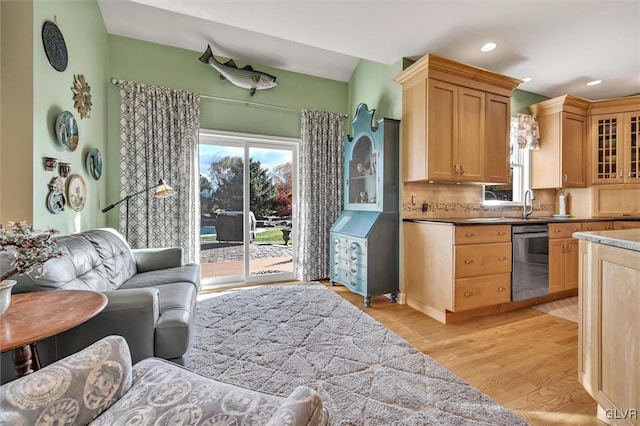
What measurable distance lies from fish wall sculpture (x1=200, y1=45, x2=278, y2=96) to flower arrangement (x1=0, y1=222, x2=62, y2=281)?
9.21 feet

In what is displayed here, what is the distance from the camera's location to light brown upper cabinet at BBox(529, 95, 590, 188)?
374 centimetres

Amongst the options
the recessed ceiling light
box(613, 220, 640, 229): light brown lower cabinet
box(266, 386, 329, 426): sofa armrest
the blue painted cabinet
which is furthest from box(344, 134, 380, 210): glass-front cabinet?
box(613, 220, 640, 229): light brown lower cabinet

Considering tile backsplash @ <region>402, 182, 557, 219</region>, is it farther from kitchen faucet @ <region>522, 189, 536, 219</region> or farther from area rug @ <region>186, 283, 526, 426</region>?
area rug @ <region>186, 283, 526, 426</region>

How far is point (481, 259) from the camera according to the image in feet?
8.76

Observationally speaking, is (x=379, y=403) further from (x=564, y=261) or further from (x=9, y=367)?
(x=564, y=261)

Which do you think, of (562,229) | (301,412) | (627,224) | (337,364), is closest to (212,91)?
(337,364)

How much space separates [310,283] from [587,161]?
4157mm

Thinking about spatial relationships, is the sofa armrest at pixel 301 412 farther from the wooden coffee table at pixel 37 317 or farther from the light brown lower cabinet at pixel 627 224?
the light brown lower cabinet at pixel 627 224

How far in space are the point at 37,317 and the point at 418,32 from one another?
3.28m

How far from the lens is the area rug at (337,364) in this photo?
1.47m

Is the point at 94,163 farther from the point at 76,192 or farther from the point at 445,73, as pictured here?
the point at 445,73

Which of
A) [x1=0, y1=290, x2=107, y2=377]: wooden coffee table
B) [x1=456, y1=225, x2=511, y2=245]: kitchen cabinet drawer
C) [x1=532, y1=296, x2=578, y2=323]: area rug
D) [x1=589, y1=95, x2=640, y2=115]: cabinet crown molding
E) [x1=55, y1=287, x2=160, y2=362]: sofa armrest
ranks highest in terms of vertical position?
[x1=589, y1=95, x2=640, y2=115]: cabinet crown molding

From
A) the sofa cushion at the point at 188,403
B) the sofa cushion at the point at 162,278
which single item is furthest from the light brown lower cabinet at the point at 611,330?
the sofa cushion at the point at 162,278

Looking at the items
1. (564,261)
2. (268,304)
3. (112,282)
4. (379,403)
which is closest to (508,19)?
(564,261)
